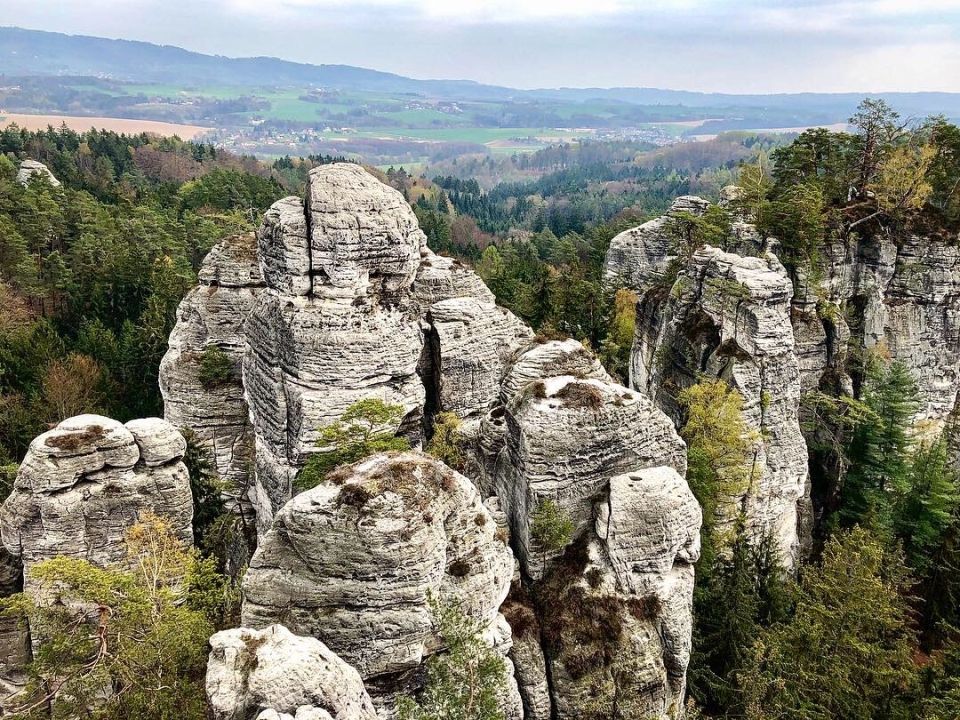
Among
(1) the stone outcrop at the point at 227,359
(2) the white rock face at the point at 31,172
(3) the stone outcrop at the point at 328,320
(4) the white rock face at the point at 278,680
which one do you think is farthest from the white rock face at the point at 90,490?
(2) the white rock face at the point at 31,172

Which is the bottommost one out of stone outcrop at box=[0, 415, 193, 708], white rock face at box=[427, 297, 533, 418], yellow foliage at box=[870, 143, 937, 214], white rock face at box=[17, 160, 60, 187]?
stone outcrop at box=[0, 415, 193, 708]

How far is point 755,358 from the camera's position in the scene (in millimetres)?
28734

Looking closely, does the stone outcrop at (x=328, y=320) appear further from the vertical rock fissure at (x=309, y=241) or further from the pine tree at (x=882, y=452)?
the pine tree at (x=882, y=452)

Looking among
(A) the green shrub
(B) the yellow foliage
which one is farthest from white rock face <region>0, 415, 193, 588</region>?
(B) the yellow foliage

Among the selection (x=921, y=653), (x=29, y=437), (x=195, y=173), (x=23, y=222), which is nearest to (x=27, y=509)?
(x=29, y=437)

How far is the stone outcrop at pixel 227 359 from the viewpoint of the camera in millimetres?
29484

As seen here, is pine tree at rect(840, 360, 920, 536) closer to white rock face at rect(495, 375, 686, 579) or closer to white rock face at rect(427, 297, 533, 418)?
white rock face at rect(427, 297, 533, 418)

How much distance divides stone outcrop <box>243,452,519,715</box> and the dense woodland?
191 centimetres

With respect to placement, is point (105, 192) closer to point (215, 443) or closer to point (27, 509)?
point (215, 443)

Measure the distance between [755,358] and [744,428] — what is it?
2901 mm

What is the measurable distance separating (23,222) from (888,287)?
60.8 metres

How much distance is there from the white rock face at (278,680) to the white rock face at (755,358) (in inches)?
787

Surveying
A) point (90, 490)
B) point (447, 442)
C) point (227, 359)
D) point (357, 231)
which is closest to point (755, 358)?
point (447, 442)

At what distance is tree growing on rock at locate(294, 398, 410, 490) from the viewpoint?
2133cm
